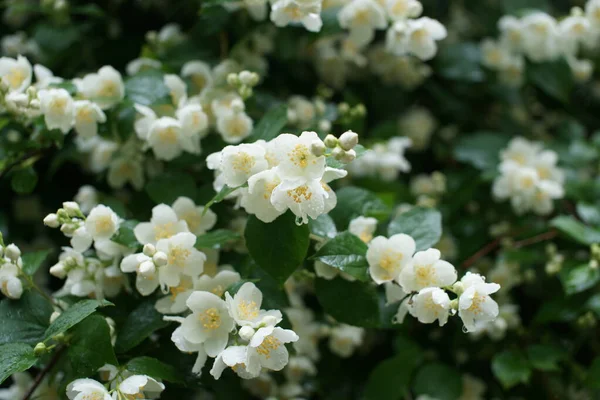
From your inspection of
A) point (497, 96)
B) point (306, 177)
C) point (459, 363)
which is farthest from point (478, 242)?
point (306, 177)

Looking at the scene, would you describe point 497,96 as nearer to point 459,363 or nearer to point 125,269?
point 459,363

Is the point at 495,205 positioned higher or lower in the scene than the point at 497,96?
lower

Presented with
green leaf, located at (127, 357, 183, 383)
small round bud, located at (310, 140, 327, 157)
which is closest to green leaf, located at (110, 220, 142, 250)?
green leaf, located at (127, 357, 183, 383)

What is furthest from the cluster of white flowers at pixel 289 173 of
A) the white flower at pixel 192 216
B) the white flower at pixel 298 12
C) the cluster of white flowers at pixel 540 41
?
the cluster of white flowers at pixel 540 41

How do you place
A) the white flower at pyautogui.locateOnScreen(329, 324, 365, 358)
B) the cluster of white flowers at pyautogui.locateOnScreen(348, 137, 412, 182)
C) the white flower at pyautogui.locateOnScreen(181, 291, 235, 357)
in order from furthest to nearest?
the cluster of white flowers at pyautogui.locateOnScreen(348, 137, 412, 182) → the white flower at pyautogui.locateOnScreen(329, 324, 365, 358) → the white flower at pyautogui.locateOnScreen(181, 291, 235, 357)

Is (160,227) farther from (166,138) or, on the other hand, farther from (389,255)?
(389,255)

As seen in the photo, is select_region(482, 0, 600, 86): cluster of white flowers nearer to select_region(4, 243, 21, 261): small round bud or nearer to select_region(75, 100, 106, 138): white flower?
select_region(75, 100, 106, 138): white flower

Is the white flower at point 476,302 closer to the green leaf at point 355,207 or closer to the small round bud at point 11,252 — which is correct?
the green leaf at point 355,207
